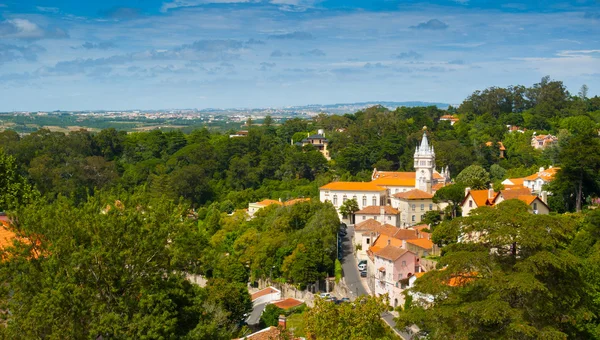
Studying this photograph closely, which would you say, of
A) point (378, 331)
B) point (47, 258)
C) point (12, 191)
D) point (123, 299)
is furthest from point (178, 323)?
point (12, 191)

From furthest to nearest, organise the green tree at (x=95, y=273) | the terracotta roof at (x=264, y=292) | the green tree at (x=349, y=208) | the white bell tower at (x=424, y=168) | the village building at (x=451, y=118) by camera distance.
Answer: the village building at (x=451, y=118), the white bell tower at (x=424, y=168), the green tree at (x=349, y=208), the terracotta roof at (x=264, y=292), the green tree at (x=95, y=273)

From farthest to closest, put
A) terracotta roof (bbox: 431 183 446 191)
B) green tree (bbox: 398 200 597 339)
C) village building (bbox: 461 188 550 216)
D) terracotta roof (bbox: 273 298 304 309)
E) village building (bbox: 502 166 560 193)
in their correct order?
terracotta roof (bbox: 431 183 446 191), village building (bbox: 502 166 560 193), village building (bbox: 461 188 550 216), terracotta roof (bbox: 273 298 304 309), green tree (bbox: 398 200 597 339)

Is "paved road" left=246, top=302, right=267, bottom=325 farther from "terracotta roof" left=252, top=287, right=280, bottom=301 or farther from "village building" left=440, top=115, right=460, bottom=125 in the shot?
"village building" left=440, top=115, right=460, bottom=125

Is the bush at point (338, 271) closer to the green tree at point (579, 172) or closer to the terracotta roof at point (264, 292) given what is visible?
the terracotta roof at point (264, 292)

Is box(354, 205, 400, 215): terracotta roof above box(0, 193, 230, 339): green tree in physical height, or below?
below

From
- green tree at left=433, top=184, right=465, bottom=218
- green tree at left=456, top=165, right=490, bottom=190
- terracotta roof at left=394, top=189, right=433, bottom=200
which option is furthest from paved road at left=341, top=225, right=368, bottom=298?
green tree at left=456, top=165, right=490, bottom=190

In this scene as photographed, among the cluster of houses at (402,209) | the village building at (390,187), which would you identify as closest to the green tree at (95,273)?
the cluster of houses at (402,209)

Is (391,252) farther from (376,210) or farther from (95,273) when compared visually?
(95,273)
